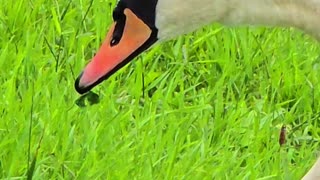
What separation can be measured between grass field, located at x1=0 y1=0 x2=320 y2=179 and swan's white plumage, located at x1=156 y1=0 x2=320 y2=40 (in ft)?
2.27

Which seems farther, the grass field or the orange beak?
the grass field

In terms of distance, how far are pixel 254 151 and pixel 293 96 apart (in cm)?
55

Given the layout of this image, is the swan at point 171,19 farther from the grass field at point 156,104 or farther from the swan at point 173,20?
the grass field at point 156,104

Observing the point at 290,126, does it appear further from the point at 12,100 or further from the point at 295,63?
the point at 12,100

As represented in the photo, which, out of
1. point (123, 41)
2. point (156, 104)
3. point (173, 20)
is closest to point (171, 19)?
point (173, 20)

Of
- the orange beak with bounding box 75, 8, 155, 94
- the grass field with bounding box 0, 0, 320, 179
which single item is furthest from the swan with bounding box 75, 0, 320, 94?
the grass field with bounding box 0, 0, 320, 179

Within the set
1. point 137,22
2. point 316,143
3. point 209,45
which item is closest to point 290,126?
point 316,143

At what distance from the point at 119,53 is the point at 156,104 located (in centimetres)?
104

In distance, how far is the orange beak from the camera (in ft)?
9.45

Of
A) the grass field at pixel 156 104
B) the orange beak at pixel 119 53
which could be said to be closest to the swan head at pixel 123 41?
the orange beak at pixel 119 53

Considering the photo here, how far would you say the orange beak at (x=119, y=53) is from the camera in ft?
9.45

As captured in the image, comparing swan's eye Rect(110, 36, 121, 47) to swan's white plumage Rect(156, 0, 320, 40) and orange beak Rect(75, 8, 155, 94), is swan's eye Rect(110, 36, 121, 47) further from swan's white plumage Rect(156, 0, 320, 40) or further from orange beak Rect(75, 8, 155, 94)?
swan's white plumage Rect(156, 0, 320, 40)

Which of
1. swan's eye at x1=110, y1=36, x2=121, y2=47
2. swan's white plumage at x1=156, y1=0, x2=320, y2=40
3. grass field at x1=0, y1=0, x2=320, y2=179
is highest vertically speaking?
swan's eye at x1=110, y1=36, x2=121, y2=47

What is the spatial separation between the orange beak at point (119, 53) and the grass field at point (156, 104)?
520 millimetres
